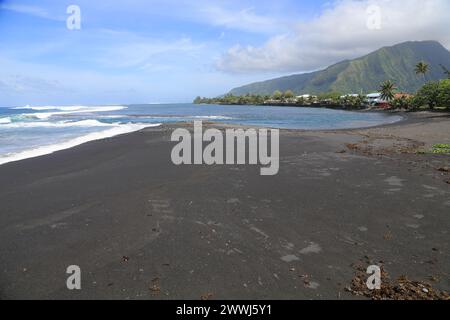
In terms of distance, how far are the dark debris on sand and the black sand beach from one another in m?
0.14

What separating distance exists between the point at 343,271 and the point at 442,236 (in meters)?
2.88

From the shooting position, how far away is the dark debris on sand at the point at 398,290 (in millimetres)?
5047

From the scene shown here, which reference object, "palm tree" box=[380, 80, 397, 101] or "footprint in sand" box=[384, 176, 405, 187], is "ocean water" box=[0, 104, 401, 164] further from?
"palm tree" box=[380, 80, 397, 101]

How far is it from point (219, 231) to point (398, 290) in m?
3.58

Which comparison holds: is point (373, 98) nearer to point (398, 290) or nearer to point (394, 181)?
point (394, 181)

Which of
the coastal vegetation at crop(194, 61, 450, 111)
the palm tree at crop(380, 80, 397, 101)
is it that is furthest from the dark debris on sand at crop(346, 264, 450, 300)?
the palm tree at crop(380, 80, 397, 101)

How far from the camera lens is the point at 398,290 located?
5.20 metres

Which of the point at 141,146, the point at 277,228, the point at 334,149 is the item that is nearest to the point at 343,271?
the point at 277,228

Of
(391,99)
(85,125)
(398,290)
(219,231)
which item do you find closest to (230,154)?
(219,231)

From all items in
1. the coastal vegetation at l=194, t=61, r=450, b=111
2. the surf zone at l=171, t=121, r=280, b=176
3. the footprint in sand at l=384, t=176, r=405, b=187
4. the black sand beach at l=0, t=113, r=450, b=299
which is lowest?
the black sand beach at l=0, t=113, r=450, b=299

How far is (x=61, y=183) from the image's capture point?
12.1 m

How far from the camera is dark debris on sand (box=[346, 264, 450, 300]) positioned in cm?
505

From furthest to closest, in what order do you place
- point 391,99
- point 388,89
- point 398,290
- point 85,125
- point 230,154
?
1. point 388,89
2. point 391,99
3. point 85,125
4. point 230,154
5. point 398,290
